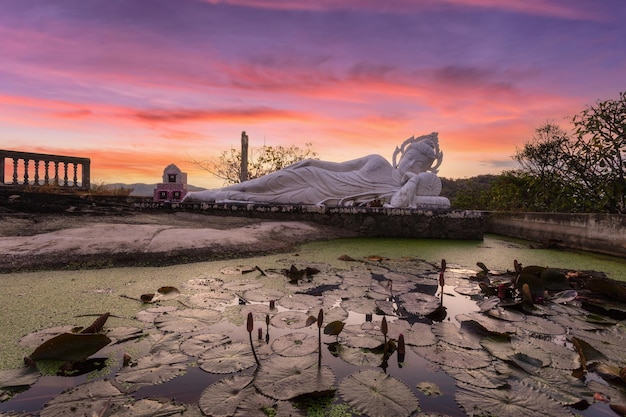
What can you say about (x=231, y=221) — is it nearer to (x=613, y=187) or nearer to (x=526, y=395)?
(x=526, y=395)

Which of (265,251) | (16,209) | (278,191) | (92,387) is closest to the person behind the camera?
(92,387)

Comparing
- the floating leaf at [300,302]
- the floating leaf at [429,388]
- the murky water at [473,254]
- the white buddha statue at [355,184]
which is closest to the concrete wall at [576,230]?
the murky water at [473,254]

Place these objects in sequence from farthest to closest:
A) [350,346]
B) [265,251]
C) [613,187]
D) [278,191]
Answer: [278,191] → [613,187] → [265,251] → [350,346]

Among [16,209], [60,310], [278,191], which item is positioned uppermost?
[278,191]

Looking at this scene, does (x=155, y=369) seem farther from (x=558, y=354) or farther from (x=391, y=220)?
(x=391, y=220)

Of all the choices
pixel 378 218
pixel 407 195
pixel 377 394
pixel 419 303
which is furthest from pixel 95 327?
pixel 407 195

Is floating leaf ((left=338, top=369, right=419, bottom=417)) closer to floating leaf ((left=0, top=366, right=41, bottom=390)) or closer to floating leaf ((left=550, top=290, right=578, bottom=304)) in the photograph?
floating leaf ((left=0, top=366, right=41, bottom=390))

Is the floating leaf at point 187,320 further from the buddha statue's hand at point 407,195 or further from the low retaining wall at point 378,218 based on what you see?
the buddha statue's hand at point 407,195

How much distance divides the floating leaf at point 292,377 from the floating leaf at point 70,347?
543 millimetres

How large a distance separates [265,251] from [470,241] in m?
3.00

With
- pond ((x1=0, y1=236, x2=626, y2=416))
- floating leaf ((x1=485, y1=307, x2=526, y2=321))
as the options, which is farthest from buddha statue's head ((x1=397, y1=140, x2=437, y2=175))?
floating leaf ((x1=485, y1=307, x2=526, y2=321))

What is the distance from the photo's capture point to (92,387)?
90 cm

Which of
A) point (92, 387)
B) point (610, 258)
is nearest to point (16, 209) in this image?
point (92, 387)

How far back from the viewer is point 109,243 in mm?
2631
